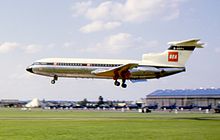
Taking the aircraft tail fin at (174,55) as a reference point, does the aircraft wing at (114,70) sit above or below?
below

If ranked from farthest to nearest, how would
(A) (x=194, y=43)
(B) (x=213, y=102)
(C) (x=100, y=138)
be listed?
(B) (x=213, y=102)
(A) (x=194, y=43)
(C) (x=100, y=138)

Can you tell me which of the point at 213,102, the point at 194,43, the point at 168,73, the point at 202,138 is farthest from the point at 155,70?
the point at 213,102

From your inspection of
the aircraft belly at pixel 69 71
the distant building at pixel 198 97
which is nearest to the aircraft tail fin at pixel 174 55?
the aircraft belly at pixel 69 71

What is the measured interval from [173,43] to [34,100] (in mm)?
123504

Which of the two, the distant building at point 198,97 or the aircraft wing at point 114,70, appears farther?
the distant building at point 198,97

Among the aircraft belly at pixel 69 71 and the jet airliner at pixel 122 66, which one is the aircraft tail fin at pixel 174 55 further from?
the aircraft belly at pixel 69 71

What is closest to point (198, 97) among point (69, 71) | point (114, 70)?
point (114, 70)

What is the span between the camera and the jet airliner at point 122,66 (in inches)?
2916

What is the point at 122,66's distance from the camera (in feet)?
242

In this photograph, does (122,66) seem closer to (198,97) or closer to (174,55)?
(174,55)

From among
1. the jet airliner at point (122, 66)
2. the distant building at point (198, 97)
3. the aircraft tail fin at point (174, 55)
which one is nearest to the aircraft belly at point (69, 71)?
the jet airliner at point (122, 66)

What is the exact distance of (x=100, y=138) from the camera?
98.1ft

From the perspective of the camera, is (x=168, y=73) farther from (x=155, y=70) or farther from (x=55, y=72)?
(x=55, y=72)

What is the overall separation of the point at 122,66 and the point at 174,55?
910 cm
